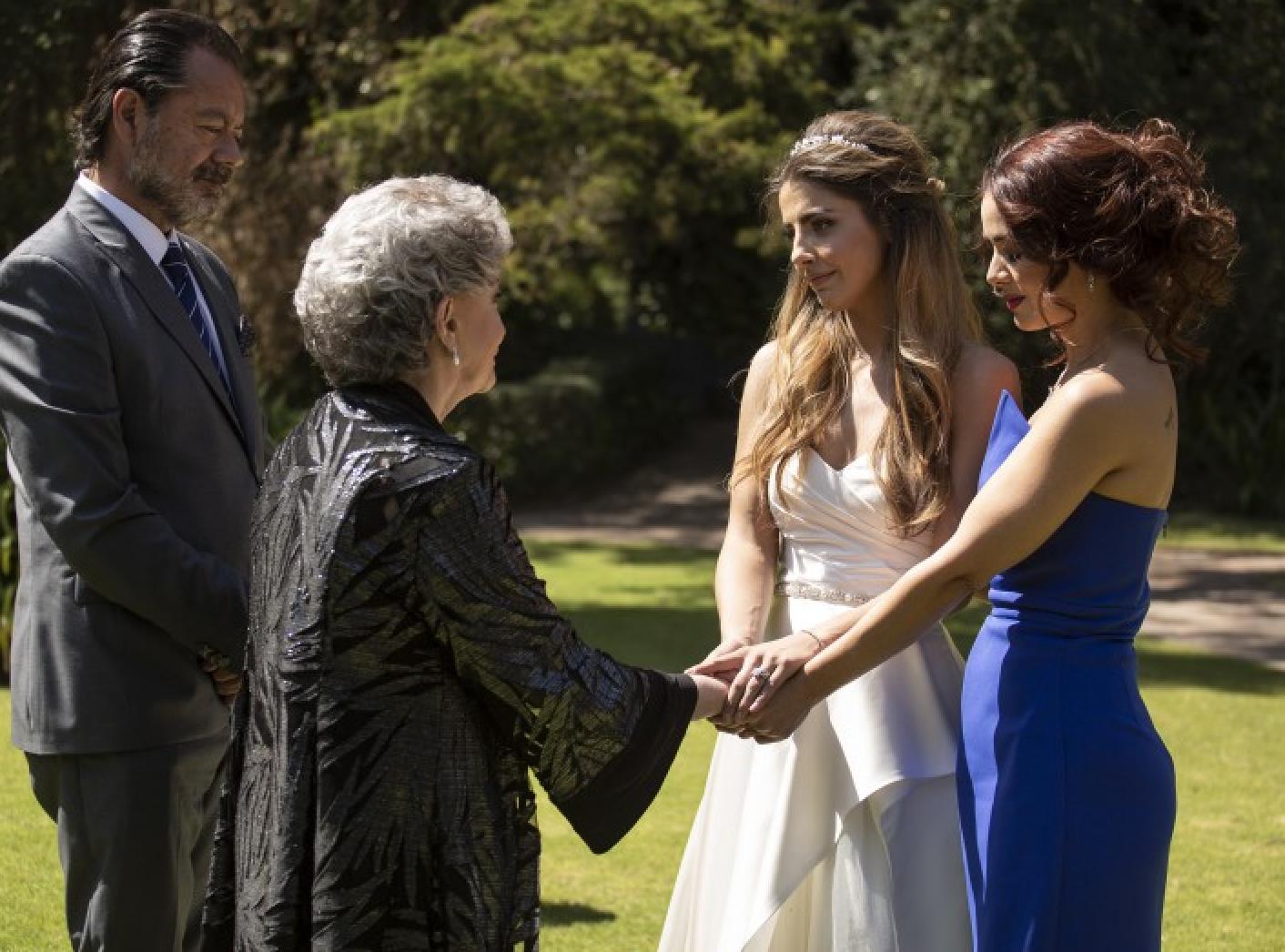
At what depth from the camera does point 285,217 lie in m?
15.4

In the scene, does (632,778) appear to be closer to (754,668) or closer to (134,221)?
(754,668)

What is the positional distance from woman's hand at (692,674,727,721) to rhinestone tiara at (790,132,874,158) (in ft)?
4.06

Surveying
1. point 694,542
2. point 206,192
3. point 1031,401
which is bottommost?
point 694,542

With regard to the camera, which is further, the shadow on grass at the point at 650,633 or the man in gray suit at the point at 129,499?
the shadow on grass at the point at 650,633

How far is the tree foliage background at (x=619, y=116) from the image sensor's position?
1317cm

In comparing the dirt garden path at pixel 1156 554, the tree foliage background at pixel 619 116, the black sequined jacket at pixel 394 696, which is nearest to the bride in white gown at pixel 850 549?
the black sequined jacket at pixel 394 696

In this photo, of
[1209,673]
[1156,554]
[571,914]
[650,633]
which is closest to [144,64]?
[571,914]

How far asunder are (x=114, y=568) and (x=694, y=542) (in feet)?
45.7

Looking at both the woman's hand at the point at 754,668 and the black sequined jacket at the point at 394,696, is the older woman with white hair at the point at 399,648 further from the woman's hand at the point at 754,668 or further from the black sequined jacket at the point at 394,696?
the woman's hand at the point at 754,668

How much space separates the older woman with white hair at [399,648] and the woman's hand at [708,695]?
0.38 m

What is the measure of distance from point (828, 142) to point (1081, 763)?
4.91 ft

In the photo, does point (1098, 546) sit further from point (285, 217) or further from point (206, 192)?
point (285, 217)

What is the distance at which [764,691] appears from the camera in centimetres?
362

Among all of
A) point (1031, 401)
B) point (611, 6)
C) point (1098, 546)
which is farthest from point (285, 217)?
point (1098, 546)
